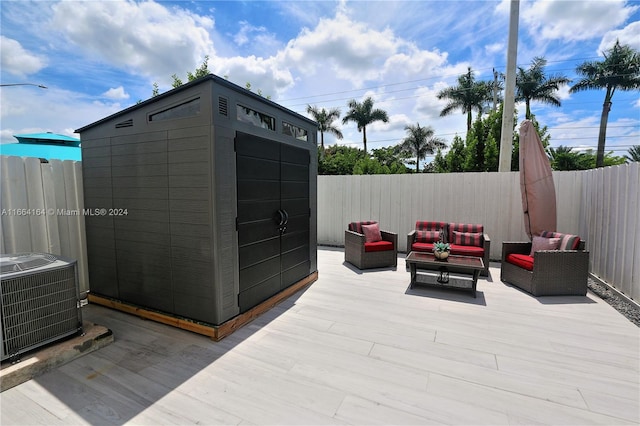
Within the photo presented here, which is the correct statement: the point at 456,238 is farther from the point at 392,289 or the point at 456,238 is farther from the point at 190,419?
the point at 190,419

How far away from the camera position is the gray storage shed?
264 centimetres

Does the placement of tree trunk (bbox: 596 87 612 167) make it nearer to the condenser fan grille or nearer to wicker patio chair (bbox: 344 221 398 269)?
wicker patio chair (bbox: 344 221 398 269)

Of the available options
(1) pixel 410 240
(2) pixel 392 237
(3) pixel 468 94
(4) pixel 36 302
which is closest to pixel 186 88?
→ (4) pixel 36 302

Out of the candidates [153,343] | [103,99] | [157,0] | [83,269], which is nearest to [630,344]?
[153,343]

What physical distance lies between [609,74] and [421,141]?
457 inches

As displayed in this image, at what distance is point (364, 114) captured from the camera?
73.0ft

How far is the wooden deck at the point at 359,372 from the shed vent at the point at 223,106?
2244 millimetres

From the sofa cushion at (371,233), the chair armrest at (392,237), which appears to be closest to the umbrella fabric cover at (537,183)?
the chair armrest at (392,237)

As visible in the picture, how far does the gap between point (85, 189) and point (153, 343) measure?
2280 millimetres

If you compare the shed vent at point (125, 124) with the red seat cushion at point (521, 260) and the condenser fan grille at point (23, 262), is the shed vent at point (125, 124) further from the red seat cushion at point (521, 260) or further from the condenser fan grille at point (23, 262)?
the red seat cushion at point (521, 260)

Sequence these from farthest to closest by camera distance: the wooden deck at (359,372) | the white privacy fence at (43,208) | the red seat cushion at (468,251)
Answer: the red seat cushion at (468,251)
the white privacy fence at (43,208)
the wooden deck at (359,372)

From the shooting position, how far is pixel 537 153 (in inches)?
183

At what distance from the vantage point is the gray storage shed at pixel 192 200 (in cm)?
264

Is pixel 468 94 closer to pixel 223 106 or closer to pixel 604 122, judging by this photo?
pixel 604 122
